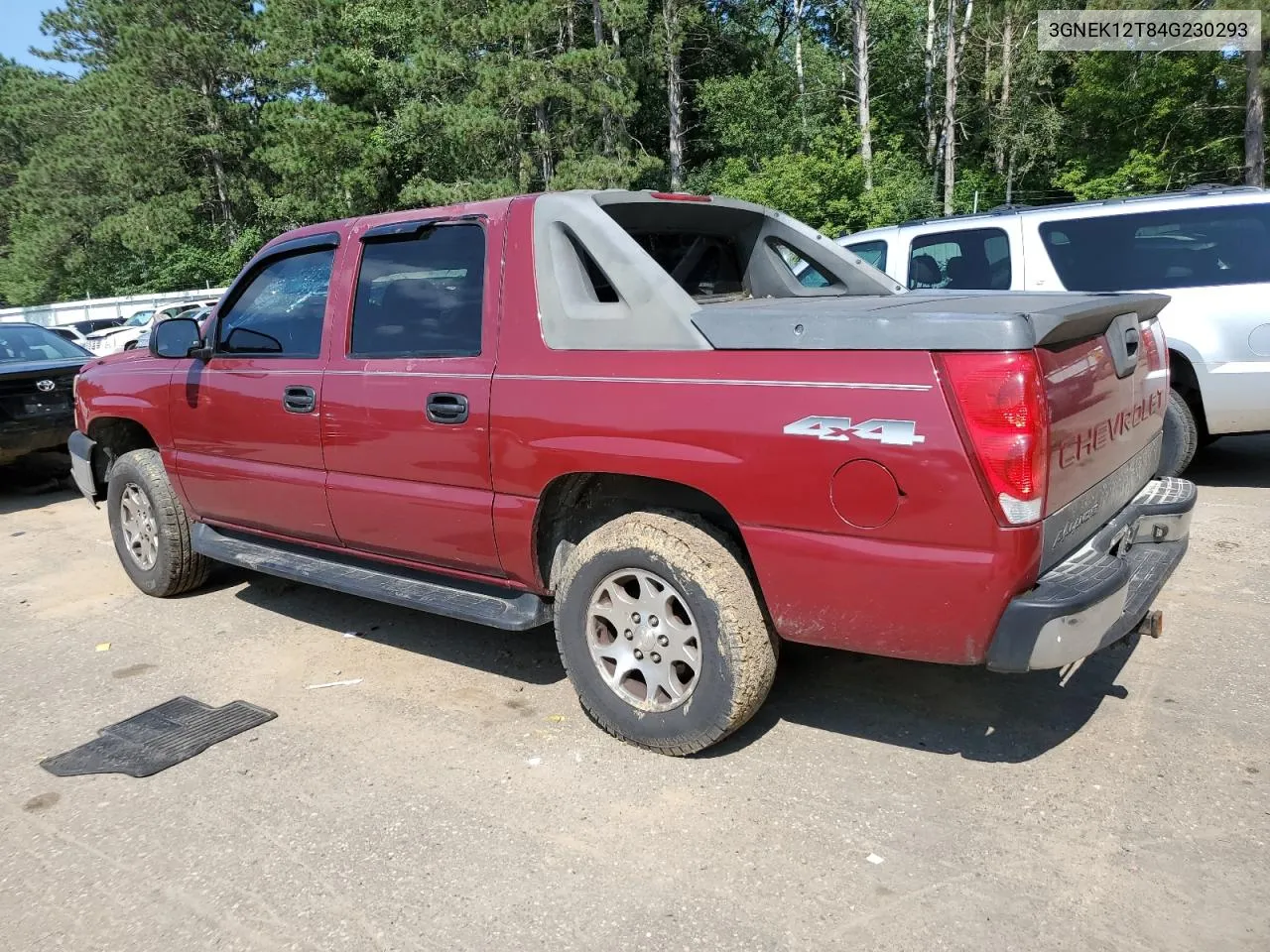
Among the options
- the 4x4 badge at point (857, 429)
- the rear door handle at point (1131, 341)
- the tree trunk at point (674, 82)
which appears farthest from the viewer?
the tree trunk at point (674, 82)

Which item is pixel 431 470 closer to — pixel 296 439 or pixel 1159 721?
pixel 296 439

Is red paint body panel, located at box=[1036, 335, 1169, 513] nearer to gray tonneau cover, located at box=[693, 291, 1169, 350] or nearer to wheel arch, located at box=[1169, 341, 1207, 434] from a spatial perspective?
gray tonneau cover, located at box=[693, 291, 1169, 350]

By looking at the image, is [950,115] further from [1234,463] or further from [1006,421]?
[1006,421]

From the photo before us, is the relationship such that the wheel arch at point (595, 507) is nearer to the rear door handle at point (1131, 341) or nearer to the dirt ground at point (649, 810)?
the dirt ground at point (649, 810)

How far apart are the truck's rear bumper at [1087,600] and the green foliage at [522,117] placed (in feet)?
72.4

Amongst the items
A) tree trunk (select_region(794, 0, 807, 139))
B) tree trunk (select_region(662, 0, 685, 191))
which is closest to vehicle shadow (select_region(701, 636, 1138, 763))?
tree trunk (select_region(662, 0, 685, 191))

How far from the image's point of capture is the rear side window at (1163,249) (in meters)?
6.14

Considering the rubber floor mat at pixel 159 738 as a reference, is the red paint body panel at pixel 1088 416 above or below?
above

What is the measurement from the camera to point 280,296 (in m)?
4.62

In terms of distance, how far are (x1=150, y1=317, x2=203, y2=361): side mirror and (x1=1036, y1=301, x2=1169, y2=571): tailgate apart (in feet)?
13.4

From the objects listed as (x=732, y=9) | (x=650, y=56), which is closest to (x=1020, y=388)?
(x=650, y=56)

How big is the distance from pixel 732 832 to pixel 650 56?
32409 millimetres

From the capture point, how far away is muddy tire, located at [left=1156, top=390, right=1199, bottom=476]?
6.04 metres

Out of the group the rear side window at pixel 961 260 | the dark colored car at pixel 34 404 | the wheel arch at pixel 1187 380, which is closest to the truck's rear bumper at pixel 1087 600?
the wheel arch at pixel 1187 380
